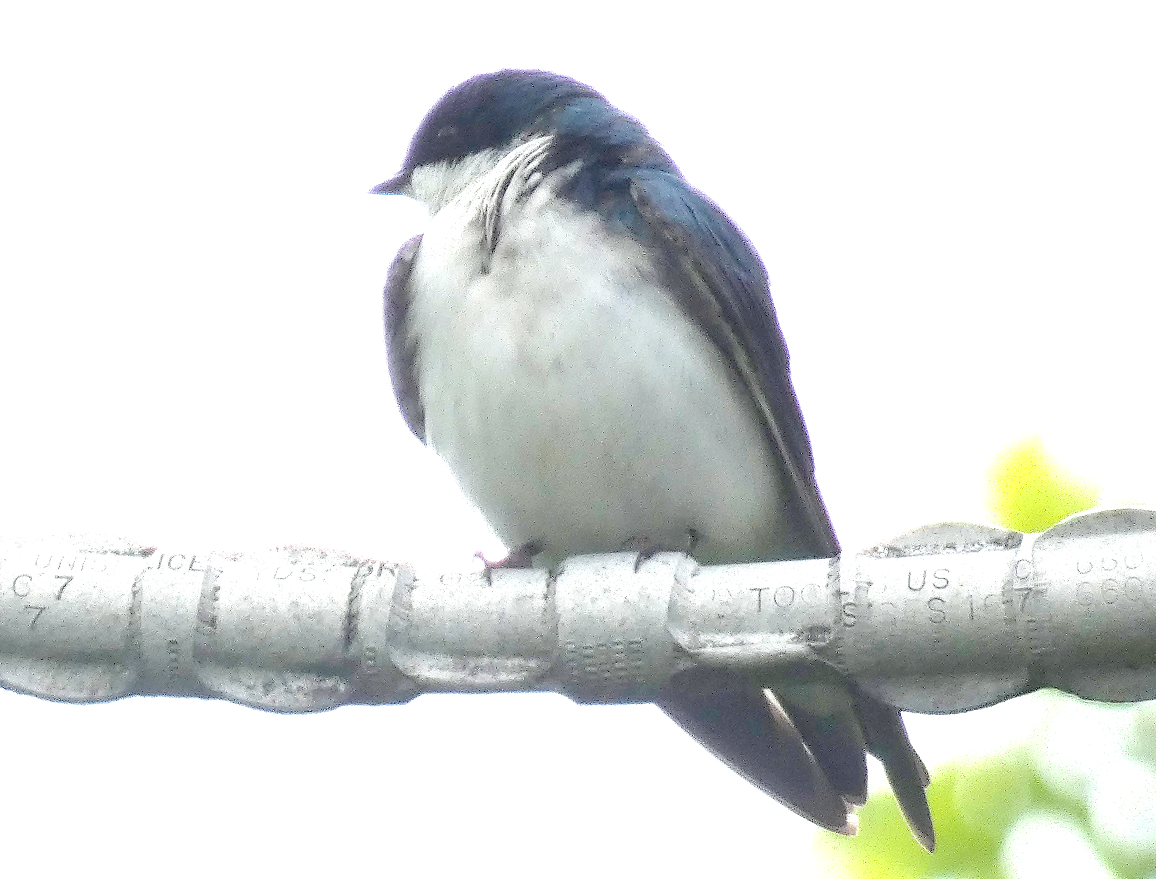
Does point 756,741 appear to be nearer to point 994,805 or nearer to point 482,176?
point 994,805

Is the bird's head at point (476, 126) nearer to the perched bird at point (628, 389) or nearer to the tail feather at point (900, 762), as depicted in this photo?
the perched bird at point (628, 389)

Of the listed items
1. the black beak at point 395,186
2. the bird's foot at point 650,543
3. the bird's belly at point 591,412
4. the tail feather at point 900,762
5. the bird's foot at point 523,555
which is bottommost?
the tail feather at point 900,762

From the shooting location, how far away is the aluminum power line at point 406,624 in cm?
263

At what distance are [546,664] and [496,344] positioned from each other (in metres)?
1.18

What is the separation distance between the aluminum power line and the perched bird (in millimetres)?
913

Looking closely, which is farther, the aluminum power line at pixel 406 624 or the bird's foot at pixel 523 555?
the bird's foot at pixel 523 555

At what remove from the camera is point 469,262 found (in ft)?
13.0

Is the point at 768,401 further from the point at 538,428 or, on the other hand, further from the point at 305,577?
the point at 305,577

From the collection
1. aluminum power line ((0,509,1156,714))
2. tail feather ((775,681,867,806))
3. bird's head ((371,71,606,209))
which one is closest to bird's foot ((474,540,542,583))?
tail feather ((775,681,867,806))

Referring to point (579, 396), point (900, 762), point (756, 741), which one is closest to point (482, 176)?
point (579, 396)

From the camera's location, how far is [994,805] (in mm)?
3338

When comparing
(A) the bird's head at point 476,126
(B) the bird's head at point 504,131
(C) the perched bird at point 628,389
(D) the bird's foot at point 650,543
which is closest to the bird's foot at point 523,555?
(C) the perched bird at point 628,389

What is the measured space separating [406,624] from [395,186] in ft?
7.47

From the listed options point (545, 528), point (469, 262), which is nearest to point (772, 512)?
point (545, 528)
